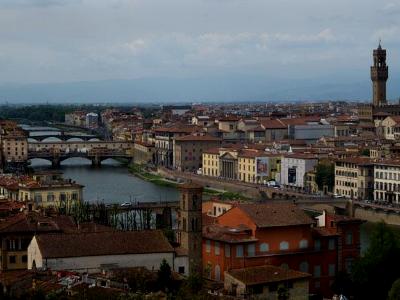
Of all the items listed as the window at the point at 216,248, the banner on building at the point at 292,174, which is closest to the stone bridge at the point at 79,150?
the banner on building at the point at 292,174

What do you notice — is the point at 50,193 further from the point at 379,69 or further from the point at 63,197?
the point at 379,69

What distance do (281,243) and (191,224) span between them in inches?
84.5

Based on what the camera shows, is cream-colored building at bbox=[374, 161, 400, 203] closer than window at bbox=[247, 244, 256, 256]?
No

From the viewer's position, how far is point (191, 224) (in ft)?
67.7

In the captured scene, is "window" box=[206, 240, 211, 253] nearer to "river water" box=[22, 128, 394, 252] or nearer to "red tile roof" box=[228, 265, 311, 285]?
"red tile roof" box=[228, 265, 311, 285]

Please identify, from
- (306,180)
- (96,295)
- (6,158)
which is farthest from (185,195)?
(6,158)

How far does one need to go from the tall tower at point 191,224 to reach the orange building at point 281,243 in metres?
0.56

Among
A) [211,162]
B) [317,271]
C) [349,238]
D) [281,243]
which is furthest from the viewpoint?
[211,162]

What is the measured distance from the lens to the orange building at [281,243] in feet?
68.7

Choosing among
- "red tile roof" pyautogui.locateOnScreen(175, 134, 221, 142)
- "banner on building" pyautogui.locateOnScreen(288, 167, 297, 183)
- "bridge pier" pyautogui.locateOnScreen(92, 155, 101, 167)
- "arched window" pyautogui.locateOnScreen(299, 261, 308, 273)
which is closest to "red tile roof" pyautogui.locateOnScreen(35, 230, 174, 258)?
"arched window" pyautogui.locateOnScreen(299, 261, 308, 273)

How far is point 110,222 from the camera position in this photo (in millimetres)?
29938

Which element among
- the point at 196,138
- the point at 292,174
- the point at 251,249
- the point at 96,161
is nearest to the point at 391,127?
the point at 196,138

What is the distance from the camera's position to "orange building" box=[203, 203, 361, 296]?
68.7 feet

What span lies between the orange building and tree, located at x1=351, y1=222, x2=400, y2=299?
1615 mm
